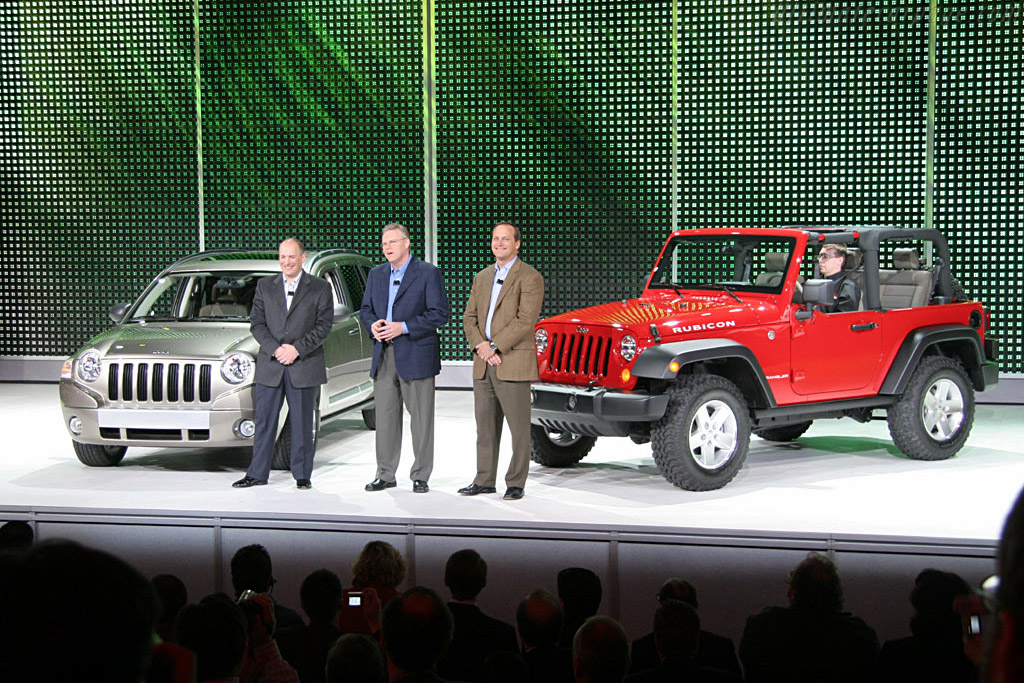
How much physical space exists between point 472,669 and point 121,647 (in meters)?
2.62

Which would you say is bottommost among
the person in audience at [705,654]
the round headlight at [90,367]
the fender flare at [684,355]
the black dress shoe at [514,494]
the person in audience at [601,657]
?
the black dress shoe at [514,494]

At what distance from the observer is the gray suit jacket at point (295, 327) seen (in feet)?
27.0

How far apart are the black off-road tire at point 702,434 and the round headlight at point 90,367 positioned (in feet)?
12.5

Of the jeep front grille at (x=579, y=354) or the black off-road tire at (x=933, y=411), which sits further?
the black off-road tire at (x=933, y=411)

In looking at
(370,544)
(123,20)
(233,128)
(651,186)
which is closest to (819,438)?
(651,186)

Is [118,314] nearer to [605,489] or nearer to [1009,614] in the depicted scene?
[605,489]

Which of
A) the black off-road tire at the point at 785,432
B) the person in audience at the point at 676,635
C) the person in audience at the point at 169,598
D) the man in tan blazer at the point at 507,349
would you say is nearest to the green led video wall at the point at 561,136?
the black off-road tire at the point at 785,432

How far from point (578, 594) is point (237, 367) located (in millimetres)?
4677

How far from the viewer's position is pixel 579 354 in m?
8.39

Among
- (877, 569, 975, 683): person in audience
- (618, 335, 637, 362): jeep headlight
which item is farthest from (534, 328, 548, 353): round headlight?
(877, 569, 975, 683): person in audience

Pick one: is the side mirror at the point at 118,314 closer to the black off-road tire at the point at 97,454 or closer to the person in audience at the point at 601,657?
the black off-road tire at the point at 97,454

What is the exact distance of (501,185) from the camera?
14102 millimetres

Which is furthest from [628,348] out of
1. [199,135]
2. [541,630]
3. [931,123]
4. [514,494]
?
[199,135]

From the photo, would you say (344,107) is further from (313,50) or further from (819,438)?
(819,438)
